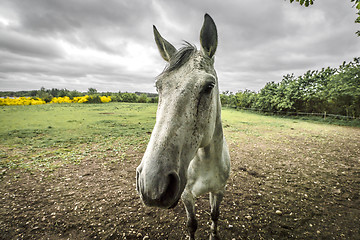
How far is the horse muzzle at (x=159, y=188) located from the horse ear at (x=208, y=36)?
1.44 metres

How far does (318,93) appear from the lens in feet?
65.8

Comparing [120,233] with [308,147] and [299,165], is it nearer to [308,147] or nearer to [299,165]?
[299,165]

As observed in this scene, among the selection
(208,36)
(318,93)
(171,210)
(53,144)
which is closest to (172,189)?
(208,36)

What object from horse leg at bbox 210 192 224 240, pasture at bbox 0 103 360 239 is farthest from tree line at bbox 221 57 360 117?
horse leg at bbox 210 192 224 240

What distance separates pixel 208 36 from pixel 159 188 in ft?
5.43

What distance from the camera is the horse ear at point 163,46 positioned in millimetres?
1961

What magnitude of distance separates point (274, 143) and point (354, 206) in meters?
6.40

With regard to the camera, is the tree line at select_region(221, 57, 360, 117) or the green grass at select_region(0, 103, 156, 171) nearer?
the green grass at select_region(0, 103, 156, 171)

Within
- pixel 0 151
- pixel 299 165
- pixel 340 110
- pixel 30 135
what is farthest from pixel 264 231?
pixel 340 110

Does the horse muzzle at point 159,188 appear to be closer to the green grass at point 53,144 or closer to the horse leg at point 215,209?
the horse leg at point 215,209

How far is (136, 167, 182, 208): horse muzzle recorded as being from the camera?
3.46 feet

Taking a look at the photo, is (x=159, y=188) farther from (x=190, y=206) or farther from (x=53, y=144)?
(x=53, y=144)

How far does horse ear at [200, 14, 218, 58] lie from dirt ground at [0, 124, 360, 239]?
354cm

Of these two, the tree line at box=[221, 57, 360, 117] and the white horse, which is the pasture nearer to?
the white horse
